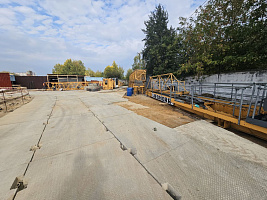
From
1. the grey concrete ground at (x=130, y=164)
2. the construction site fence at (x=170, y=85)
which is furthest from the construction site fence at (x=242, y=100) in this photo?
the construction site fence at (x=170, y=85)

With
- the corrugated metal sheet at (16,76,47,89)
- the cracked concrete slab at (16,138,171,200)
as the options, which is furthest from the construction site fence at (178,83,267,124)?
the corrugated metal sheet at (16,76,47,89)

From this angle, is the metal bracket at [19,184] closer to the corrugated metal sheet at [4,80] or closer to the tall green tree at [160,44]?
the tall green tree at [160,44]

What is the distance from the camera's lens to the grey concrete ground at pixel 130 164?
1385mm

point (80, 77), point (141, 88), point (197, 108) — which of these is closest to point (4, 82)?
point (80, 77)

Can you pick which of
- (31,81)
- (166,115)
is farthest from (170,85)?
(31,81)

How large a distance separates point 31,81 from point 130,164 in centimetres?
3152

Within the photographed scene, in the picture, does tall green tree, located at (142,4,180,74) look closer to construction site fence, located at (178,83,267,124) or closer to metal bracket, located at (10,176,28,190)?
construction site fence, located at (178,83,267,124)

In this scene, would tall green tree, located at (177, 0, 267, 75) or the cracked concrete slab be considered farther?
tall green tree, located at (177, 0, 267, 75)

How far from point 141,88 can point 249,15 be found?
9390 mm

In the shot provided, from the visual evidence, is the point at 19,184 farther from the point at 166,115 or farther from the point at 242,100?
the point at 242,100

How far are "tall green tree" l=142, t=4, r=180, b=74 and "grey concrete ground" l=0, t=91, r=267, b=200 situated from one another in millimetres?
12579

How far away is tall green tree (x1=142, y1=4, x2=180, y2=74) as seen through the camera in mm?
13570

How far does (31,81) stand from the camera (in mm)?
23047

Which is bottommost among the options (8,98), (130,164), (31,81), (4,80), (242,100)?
(130,164)
